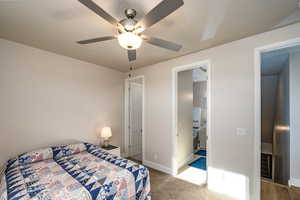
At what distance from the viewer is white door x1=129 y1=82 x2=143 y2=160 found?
3.93m

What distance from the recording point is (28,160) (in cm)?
194

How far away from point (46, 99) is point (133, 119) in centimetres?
220

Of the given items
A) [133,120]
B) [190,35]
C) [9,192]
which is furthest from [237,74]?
[9,192]

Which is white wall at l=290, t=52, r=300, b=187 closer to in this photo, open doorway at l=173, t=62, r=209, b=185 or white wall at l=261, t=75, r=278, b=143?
open doorway at l=173, t=62, r=209, b=185

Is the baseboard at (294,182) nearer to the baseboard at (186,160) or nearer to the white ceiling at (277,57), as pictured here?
the baseboard at (186,160)

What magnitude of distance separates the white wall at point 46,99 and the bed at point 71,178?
0.42 m

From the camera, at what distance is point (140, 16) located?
1.54 metres

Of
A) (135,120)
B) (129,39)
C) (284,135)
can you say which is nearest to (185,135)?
(135,120)

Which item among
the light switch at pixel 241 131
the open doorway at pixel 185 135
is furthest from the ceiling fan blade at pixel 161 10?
the light switch at pixel 241 131

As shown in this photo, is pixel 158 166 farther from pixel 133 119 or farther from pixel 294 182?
pixel 294 182

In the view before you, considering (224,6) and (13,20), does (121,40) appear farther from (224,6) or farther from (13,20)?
(13,20)

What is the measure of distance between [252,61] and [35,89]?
143 inches

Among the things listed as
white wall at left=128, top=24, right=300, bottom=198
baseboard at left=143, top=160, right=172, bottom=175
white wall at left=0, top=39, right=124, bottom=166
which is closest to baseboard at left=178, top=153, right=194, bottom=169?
baseboard at left=143, top=160, right=172, bottom=175

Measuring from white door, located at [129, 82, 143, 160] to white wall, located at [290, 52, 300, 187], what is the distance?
335 centimetres
